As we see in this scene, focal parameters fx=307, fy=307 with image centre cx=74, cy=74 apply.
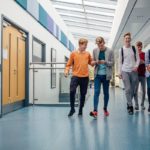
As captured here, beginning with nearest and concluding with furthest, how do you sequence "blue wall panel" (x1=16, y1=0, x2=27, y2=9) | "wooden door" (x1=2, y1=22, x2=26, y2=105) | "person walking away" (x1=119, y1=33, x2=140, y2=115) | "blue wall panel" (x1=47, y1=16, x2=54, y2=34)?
"person walking away" (x1=119, y1=33, x2=140, y2=115) → "wooden door" (x1=2, y1=22, x2=26, y2=105) → "blue wall panel" (x1=16, y1=0, x2=27, y2=9) → "blue wall panel" (x1=47, y1=16, x2=54, y2=34)

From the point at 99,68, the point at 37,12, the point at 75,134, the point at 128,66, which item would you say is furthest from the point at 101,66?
the point at 37,12

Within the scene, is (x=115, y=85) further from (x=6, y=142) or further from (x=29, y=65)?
(x=6, y=142)

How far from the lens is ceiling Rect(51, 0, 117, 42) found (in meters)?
11.2

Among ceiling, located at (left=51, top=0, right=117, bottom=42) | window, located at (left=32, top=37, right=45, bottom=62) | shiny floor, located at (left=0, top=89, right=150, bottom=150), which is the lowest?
shiny floor, located at (left=0, top=89, right=150, bottom=150)

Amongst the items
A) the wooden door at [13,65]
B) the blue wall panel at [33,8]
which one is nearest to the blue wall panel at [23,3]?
→ the blue wall panel at [33,8]

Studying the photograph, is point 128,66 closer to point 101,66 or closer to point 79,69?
point 101,66

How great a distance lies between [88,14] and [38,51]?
15.7 feet

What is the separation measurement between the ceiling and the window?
2989mm

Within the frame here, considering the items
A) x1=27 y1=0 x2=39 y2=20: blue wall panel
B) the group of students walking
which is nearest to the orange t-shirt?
the group of students walking

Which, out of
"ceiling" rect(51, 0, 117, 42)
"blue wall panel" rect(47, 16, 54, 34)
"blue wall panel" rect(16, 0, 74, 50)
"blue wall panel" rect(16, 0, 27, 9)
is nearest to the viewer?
"blue wall panel" rect(16, 0, 27, 9)

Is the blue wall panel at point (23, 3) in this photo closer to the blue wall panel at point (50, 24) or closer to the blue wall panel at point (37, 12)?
the blue wall panel at point (37, 12)

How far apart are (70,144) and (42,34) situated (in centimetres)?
626

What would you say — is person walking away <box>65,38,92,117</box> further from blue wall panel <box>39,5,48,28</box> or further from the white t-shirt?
blue wall panel <box>39,5,48,28</box>

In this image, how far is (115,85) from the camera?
920 inches
